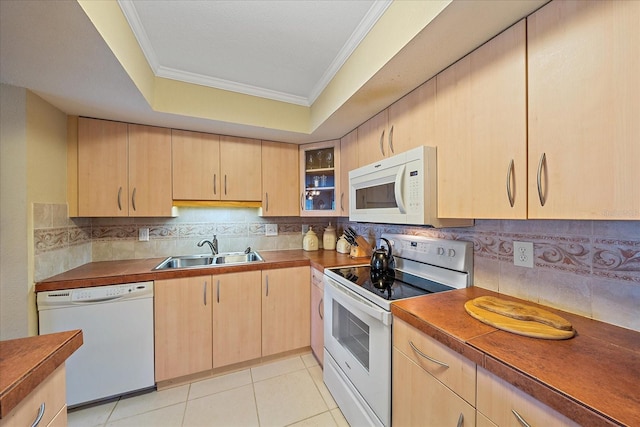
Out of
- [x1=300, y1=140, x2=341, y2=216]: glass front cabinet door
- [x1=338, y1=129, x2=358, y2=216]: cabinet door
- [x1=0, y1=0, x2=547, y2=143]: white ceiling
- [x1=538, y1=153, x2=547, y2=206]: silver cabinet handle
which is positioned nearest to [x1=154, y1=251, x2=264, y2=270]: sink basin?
[x1=300, y1=140, x2=341, y2=216]: glass front cabinet door

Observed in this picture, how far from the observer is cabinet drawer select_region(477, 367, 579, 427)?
611mm

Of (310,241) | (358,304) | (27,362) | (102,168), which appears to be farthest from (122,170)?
(358,304)

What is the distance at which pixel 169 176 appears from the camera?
208 centimetres

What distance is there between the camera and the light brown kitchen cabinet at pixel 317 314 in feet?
6.47

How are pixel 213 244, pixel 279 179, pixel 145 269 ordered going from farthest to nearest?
pixel 279 179 → pixel 213 244 → pixel 145 269

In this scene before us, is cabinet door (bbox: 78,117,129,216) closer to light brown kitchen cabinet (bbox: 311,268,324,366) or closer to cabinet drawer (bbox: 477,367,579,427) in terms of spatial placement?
light brown kitchen cabinet (bbox: 311,268,324,366)

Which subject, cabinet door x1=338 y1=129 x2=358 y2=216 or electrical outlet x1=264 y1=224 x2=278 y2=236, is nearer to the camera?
cabinet door x1=338 y1=129 x2=358 y2=216

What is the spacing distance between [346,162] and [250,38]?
1186mm

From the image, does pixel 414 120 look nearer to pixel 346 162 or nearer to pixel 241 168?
pixel 346 162

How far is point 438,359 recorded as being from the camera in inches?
35.9

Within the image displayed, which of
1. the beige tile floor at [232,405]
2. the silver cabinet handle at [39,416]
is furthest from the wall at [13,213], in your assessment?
the silver cabinet handle at [39,416]

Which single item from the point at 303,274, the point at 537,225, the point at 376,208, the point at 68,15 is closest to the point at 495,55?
the point at 537,225

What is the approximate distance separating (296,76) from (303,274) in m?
1.63

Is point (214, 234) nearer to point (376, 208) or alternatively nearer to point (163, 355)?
point (163, 355)
